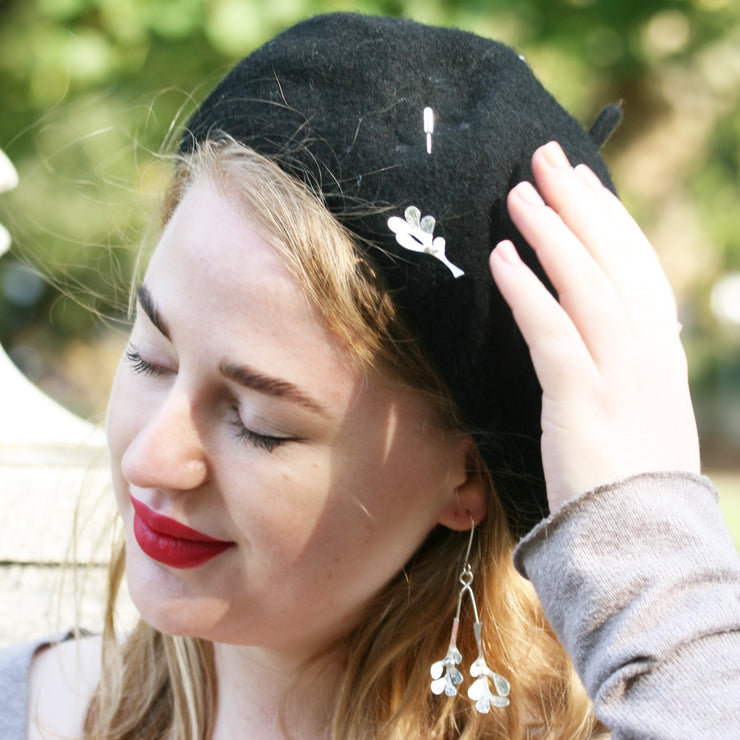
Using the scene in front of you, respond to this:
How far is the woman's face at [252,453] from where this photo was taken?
1.45 meters

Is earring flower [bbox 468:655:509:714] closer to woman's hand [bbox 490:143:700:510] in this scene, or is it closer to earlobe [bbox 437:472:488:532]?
earlobe [bbox 437:472:488:532]

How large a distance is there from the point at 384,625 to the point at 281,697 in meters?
0.23

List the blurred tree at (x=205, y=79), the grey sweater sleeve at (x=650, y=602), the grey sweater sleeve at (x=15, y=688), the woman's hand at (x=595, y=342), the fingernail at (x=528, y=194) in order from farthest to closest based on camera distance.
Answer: the blurred tree at (x=205, y=79), the grey sweater sleeve at (x=15, y=688), the fingernail at (x=528, y=194), the woman's hand at (x=595, y=342), the grey sweater sleeve at (x=650, y=602)

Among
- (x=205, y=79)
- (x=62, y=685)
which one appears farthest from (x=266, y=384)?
(x=205, y=79)

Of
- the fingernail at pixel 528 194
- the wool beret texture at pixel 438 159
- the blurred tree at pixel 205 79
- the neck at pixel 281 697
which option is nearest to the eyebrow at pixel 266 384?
the wool beret texture at pixel 438 159

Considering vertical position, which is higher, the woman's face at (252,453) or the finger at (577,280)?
the finger at (577,280)

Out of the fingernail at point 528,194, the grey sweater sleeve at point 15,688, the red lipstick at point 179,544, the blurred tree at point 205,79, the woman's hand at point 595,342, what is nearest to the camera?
the woman's hand at point 595,342

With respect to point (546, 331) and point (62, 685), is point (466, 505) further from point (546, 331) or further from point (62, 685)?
point (62, 685)

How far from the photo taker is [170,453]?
56.6 inches

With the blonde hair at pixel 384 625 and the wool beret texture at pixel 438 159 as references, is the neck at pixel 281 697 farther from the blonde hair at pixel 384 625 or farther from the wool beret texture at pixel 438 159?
the wool beret texture at pixel 438 159

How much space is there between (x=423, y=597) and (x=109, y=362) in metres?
5.36

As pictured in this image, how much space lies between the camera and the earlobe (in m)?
1.65

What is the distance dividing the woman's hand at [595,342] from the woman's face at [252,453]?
0.29m

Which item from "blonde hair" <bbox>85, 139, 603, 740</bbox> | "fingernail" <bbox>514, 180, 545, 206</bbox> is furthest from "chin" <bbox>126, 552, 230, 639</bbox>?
"fingernail" <bbox>514, 180, 545, 206</bbox>
